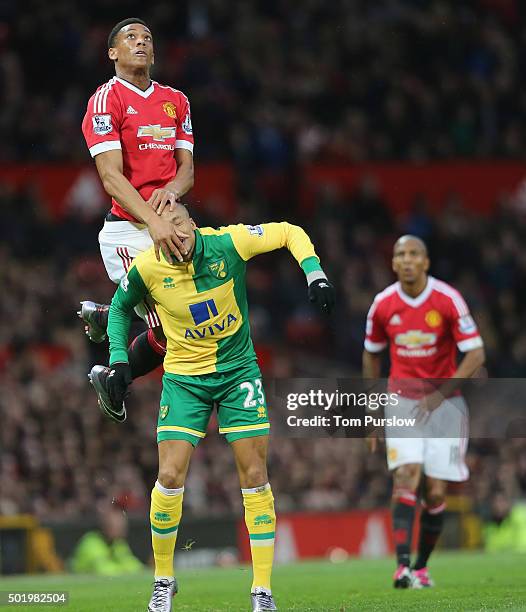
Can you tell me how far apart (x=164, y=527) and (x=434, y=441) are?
353 centimetres

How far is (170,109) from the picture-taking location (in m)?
9.80

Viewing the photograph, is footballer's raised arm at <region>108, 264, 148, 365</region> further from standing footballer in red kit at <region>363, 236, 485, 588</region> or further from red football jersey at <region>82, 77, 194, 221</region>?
standing footballer in red kit at <region>363, 236, 485, 588</region>

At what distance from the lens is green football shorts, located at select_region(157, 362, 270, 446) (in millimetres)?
8430

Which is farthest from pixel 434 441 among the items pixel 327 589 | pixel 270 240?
pixel 270 240

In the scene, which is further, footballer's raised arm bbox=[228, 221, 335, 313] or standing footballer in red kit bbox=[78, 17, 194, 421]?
standing footballer in red kit bbox=[78, 17, 194, 421]

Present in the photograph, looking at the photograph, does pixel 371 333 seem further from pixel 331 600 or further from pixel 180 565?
pixel 180 565

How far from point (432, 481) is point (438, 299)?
4.78 feet

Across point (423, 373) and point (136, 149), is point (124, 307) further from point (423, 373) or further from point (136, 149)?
point (423, 373)

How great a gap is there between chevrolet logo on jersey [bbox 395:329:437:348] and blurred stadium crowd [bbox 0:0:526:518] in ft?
20.9

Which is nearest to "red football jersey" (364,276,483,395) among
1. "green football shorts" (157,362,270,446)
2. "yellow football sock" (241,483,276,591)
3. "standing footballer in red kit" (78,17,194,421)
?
"standing footballer in red kit" (78,17,194,421)

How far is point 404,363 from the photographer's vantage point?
1147 centimetres

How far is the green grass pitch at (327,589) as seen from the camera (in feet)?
29.6

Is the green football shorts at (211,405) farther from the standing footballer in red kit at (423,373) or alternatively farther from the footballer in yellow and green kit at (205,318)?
the standing footballer in red kit at (423,373)

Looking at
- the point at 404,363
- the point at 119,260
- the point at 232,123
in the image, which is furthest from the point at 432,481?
the point at 232,123
